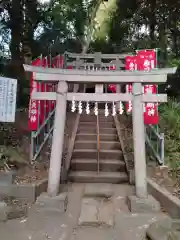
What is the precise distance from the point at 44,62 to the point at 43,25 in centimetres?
669

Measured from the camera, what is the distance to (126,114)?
31.7 ft

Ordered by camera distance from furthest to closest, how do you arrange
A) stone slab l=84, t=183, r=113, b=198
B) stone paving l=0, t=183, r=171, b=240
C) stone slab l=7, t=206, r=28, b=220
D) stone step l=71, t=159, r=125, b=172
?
stone step l=71, t=159, r=125, b=172, stone slab l=84, t=183, r=113, b=198, stone slab l=7, t=206, r=28, b=220, stone paving l=0, t=183, r=171, b=240

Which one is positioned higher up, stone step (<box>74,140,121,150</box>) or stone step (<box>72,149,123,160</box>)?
stone step (<box>74,140,121,150</box>)

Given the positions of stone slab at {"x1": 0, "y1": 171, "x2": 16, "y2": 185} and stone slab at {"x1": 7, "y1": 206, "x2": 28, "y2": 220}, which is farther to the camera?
stone slab at {"x1": 0, "y1": 171, "x2": 16, "y2": 185}

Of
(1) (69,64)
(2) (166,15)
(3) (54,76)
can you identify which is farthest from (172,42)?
(3) (54,76)

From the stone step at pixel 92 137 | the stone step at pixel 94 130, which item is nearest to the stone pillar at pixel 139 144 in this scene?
the stone step at pixel 92 137

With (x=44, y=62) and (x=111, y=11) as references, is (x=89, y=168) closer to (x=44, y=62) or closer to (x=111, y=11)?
(x=44, y=62)

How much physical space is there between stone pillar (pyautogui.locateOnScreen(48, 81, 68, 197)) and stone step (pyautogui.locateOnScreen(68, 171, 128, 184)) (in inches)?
60.3

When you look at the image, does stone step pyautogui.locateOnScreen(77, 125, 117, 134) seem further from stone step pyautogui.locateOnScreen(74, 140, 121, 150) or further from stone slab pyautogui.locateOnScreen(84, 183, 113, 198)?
stone slab pyautogui.locateOnScreen(84, 183, 113, 198)

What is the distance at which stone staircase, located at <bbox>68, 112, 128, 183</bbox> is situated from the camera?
6.46 meters

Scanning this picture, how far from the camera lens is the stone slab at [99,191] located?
18.3 feet

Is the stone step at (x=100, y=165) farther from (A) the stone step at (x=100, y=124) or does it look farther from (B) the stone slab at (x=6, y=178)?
(A) the stone step at (x=100, y=124)

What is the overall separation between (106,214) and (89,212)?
33 centimetres

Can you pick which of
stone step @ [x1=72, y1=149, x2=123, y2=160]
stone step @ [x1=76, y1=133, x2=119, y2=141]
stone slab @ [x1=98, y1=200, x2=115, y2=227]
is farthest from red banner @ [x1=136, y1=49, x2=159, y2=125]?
stone slab @ [x1=98, y1=200, x2=115, y2=227]
